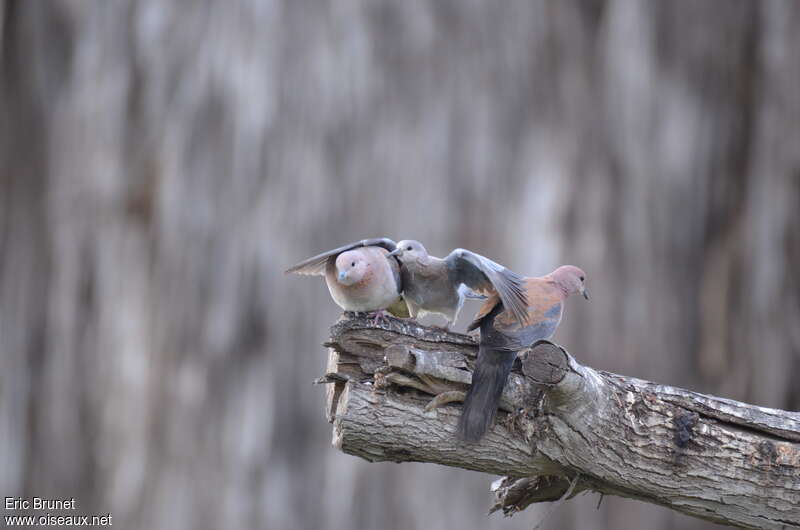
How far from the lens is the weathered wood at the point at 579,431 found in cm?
210

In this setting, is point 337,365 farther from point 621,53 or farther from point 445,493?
point 621,53

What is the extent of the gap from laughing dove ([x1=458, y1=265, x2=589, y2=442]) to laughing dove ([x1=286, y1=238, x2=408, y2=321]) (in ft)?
0.91

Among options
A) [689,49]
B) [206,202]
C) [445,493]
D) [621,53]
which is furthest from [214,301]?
[689,49]

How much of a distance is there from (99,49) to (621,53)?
2.77 meters

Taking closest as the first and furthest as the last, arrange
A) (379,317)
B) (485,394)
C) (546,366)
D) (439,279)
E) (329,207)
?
(546,366), (485,394), (379,317), (439,279), (329,207)

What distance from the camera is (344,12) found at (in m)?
4.86

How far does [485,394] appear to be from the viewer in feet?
6.88

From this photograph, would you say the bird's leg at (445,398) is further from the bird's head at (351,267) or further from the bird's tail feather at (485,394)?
the bird's head at (351,267)

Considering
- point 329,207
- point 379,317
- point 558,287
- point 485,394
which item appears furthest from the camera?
point 329,207

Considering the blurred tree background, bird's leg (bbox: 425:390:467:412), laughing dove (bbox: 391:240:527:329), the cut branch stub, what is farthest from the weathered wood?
the blurred tree background

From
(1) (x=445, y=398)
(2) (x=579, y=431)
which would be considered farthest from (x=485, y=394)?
(2) (x=579, y=431)

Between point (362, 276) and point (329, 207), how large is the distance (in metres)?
2.52

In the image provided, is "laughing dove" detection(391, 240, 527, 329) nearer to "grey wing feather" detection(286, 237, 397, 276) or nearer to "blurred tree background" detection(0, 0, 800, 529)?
"grey wing feather" detection(286, 237, 397, 276)

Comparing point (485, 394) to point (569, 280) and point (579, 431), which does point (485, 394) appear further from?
point (569, 280)
